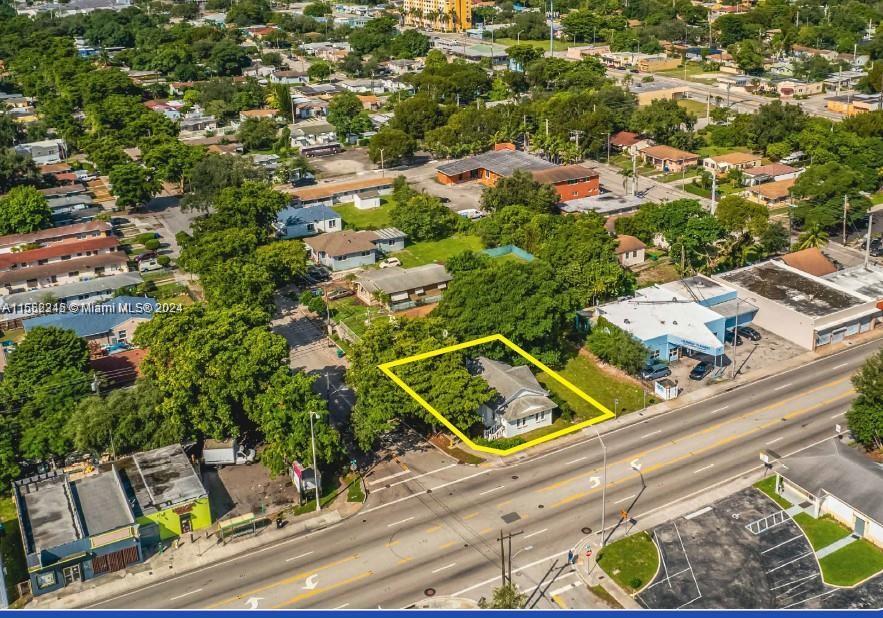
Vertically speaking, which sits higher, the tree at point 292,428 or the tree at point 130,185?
the tree at point 130,185

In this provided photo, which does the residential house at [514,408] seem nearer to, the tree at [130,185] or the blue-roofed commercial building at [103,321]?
the blue-roofed commercial building at [103,321]

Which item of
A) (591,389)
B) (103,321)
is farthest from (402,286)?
(103,321)

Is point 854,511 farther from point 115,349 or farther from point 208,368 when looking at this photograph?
point 115,349

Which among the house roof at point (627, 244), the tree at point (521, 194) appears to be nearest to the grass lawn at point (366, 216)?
the tree at point (521, 194)

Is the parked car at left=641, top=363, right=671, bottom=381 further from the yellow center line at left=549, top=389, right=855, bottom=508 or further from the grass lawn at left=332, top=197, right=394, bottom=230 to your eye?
the grass lawn at left=332, top=197, right=394, bottom=230

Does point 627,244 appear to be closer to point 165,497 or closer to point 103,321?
point 103,321

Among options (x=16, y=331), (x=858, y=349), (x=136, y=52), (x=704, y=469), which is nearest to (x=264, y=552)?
(x=704, y=469)
